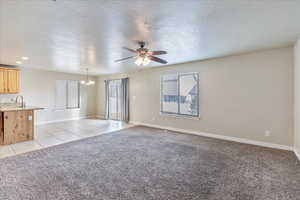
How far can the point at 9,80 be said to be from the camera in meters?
5.48

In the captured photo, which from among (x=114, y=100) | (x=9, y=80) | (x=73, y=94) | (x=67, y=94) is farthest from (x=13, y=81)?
(x=114, y=100)

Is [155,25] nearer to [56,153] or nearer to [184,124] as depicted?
[56,153]

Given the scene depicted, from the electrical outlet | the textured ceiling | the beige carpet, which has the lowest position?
the beige carpet

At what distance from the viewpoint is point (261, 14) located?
86.7 inches

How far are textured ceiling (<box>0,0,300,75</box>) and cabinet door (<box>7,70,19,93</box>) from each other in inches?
78.7

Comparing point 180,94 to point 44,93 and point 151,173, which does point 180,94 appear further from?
point 44,93

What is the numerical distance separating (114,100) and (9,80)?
4359mm

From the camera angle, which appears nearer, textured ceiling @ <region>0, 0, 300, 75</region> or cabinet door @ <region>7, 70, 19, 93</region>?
textured ceiling @ <region>0, 0, 300, 75</region>

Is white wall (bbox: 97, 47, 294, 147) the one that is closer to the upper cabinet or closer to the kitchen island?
the kitchen island

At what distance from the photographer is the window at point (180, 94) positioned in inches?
211

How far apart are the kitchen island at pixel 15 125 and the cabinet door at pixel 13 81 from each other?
1955 millimetres

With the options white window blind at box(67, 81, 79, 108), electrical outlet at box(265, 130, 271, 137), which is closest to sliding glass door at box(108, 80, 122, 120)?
white window blind at box(67, 81, 79, 108)

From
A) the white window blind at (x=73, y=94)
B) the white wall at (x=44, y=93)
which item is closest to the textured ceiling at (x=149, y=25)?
the white wall at (x=44, y=93)

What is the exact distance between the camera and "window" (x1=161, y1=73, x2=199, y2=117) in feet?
17.6
